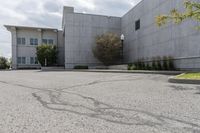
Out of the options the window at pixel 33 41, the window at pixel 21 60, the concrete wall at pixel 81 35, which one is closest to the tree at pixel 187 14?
the concrete wall at pixel 81 35

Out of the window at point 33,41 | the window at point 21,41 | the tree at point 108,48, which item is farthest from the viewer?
the window at point 33,41

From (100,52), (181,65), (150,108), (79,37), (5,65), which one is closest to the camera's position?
(150,108)

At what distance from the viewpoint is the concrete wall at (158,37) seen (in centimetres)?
1898

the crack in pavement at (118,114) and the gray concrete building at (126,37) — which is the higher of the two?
the gray concrete building at (126,37)

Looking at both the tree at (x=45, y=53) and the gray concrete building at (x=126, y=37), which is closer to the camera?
the gray concrete building at (x=126, y=37)

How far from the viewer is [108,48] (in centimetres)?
2981

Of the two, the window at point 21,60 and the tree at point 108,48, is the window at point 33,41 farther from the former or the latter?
the tree at point 108,48

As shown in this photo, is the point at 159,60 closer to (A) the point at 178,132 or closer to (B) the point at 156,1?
(B) the point at 156,1

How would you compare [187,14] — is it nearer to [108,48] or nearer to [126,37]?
[108,48]

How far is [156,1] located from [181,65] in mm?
9037

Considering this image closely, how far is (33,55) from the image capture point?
40.8 m

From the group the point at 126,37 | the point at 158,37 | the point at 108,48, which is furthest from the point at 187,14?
the point at 126,37

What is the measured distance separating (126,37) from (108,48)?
17.2 ft

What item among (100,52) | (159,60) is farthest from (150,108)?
(100,52)
